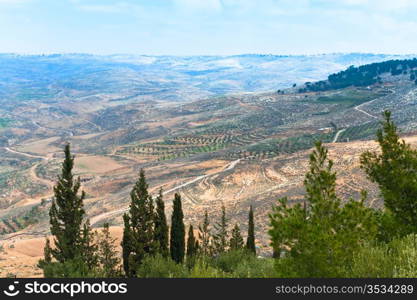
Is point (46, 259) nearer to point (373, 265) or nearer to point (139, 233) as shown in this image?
point (139, 233)

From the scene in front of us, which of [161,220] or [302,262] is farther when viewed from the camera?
[161,220]

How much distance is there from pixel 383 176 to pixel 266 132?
431ft

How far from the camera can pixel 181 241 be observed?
35.5 meters

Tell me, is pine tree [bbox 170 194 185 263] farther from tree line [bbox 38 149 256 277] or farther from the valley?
the valley

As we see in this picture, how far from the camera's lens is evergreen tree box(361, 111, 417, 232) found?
20888 millimetres

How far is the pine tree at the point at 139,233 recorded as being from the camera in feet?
97.9

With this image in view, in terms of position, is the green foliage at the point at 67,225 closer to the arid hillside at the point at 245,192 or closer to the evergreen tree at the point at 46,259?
the evergreen tree at the point at 46,259

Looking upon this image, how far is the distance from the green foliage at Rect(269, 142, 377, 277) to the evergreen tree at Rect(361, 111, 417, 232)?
4.64 meters

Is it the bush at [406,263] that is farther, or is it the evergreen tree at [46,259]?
the evergreen tree at [46,259]

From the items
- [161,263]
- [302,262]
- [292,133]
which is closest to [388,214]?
[302,262]

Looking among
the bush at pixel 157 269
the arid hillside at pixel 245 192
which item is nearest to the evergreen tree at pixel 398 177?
the bush at pixel 157 269

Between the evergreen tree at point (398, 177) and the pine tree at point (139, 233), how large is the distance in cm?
1586

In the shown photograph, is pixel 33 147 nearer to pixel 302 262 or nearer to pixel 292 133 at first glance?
pixel 292 133

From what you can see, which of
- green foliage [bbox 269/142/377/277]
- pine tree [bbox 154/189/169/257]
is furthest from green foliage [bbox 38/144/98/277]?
green foliage [bbox 269/142/377/277]
